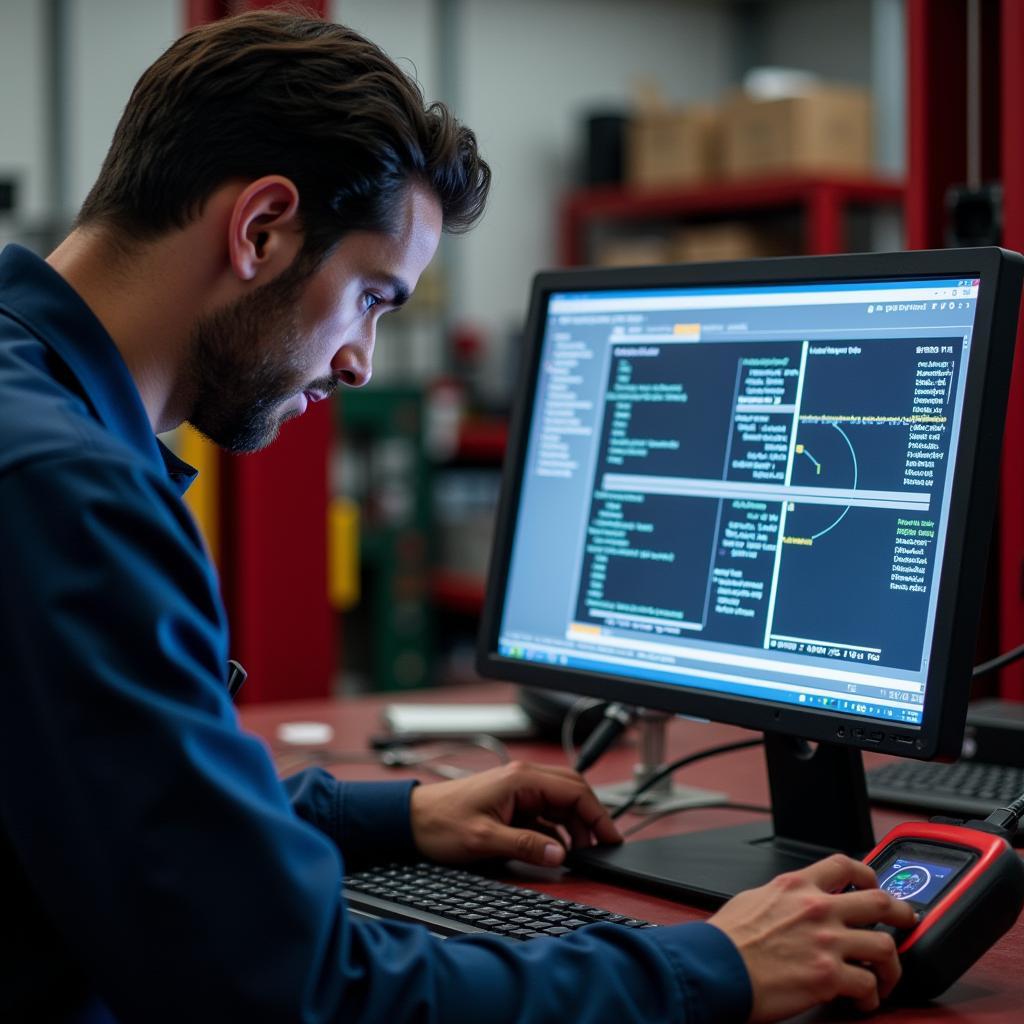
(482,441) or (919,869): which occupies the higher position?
(919,869)

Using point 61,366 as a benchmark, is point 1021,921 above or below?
below

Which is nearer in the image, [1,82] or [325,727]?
[325,727]

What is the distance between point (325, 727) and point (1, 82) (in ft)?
11.2

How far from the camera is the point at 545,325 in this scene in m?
1.33

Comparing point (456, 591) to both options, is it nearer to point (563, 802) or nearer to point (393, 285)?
point (563, 802)

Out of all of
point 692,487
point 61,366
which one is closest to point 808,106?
point 692,487

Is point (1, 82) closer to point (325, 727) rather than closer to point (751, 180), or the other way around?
point (751, 180)

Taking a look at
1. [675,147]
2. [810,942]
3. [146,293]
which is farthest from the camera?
[675,147]

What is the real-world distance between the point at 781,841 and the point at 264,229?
641mm

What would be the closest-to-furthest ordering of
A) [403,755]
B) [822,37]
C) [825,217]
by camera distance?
[403,755], [825,217], [822,37]

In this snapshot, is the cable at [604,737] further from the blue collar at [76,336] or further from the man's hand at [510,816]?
the blue collar at [76,336]

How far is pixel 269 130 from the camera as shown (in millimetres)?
935

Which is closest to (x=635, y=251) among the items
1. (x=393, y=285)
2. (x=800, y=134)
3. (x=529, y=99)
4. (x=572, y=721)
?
(x=800, y=134)

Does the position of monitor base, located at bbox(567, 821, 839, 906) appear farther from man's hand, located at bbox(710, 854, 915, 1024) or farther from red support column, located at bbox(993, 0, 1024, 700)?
red support column, located at bbox(993, 0, 1024, 700)
